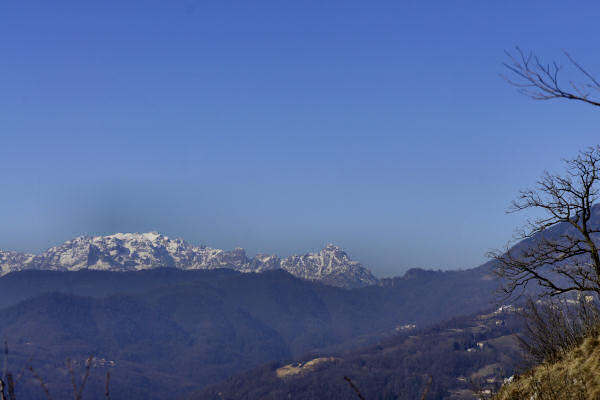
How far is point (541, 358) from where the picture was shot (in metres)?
24.0

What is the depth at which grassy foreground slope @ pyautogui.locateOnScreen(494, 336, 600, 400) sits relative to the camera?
1666 cm

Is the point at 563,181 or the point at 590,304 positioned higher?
the point at 563,181

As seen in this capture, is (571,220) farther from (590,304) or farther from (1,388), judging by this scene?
(1,388)

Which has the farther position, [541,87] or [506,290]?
[506,290]

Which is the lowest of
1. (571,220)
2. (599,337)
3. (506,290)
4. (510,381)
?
(510,381)

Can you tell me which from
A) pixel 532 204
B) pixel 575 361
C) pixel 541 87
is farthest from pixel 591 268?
pixel 541 87

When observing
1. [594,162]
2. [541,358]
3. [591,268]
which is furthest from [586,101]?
[541,358]

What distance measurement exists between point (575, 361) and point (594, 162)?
846cm

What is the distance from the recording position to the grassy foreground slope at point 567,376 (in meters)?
16.7

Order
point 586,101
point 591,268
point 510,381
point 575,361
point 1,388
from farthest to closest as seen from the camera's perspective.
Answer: point 591,268
point 510,381
point 575,361
point 586,101
point 1,388

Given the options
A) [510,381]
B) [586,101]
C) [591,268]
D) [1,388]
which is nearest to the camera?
[1,388]

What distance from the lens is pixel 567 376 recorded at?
1828 cm

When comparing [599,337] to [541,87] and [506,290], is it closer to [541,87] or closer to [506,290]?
[506,290]

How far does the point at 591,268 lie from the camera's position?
920 inches
